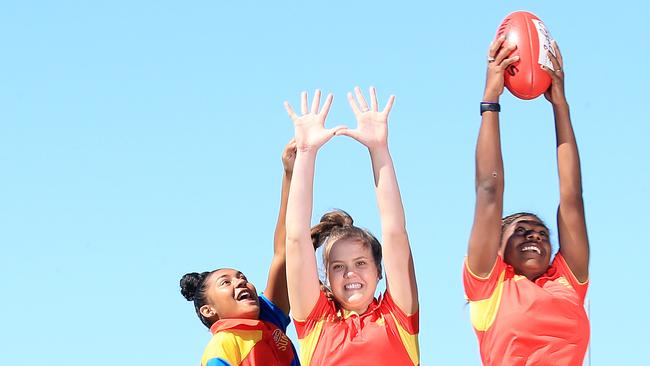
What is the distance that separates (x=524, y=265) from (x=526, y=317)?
0.42 meters

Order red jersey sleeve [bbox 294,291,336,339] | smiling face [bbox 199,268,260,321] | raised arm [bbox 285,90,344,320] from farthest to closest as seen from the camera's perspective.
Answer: smiling face [bbox 199,268,260,321], red jersey sleeve [bbox 294,291,336,339], raised arm [bbox 285,90,344,320]

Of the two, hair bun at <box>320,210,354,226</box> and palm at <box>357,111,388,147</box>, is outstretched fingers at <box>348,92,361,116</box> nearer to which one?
palm at <box>357,111,388,147</box>

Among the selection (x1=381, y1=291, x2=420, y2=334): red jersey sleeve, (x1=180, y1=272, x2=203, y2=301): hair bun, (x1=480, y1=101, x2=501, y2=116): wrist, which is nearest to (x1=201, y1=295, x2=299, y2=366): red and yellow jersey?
(x1=180, y1=272, x2=203, y2=301): hair bun

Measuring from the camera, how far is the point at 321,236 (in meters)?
8.16

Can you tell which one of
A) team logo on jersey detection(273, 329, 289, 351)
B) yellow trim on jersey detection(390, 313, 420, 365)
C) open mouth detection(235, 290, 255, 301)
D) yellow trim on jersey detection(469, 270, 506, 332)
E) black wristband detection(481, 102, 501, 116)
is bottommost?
yellow trim on jersey detection(390, 313, 420, 365)

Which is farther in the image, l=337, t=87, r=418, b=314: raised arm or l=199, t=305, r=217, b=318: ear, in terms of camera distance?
l=199, t=305, r=217, b=318: ear

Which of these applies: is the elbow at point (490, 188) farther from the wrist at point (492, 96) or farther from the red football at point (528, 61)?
the red football at point (528, 61)

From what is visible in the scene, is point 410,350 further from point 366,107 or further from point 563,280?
point 366,107

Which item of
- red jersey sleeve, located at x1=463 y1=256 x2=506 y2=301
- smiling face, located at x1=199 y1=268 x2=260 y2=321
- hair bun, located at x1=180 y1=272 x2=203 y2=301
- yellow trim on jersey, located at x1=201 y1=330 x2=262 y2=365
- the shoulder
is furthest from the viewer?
hair bun, located at x1=180 y1=272 x2=203 y2=301

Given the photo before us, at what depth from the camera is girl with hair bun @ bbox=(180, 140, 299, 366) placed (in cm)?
790

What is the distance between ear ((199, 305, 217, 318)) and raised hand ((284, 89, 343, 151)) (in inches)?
68.5

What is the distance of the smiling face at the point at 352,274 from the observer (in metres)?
7.26

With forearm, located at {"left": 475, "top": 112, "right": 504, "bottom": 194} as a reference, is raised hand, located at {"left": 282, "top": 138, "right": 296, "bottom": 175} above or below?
above

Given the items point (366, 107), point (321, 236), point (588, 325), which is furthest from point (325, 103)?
point (588, 325)
